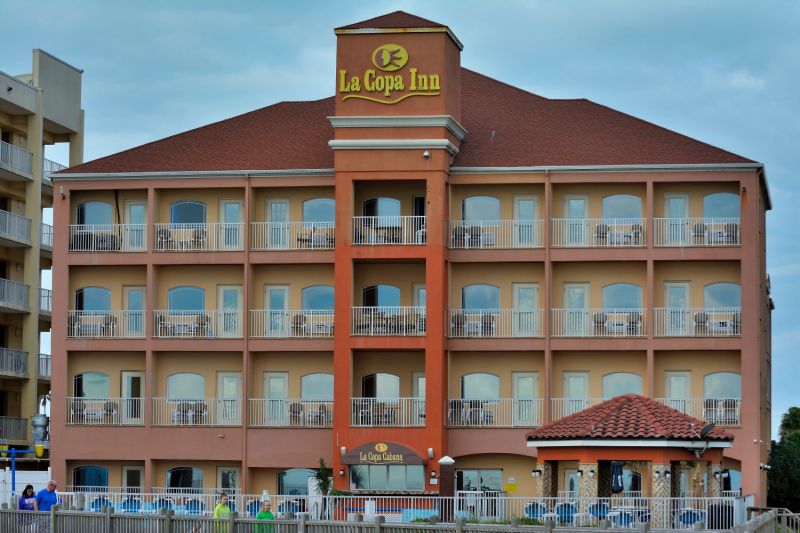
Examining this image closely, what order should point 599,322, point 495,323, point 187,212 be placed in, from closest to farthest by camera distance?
point 599,322
point 495,323
point 187,212

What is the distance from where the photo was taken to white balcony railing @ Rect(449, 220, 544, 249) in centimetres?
4772

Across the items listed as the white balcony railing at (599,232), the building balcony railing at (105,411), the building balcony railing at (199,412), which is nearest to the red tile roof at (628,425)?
the white balcony railing at (599,232)

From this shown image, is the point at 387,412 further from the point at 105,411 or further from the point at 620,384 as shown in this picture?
the point at 105,411

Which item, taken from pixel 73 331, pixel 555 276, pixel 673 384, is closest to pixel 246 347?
pixel 73 331

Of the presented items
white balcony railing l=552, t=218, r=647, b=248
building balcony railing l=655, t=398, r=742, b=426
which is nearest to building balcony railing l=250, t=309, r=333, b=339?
white balcony railing l=552, t=218, r=647, b=248

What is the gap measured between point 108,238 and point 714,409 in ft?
79.6

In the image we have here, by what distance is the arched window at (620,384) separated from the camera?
47.4 metres

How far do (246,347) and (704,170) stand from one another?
60.9 feet

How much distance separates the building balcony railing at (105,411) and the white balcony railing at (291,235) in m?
7.80

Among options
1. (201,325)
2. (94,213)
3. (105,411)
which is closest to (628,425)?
(201,325)

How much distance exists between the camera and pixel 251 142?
5169cm

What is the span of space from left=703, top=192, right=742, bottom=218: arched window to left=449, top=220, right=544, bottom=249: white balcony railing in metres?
6.38

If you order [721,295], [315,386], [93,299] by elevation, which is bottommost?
[315,386]

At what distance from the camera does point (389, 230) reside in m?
47.0
